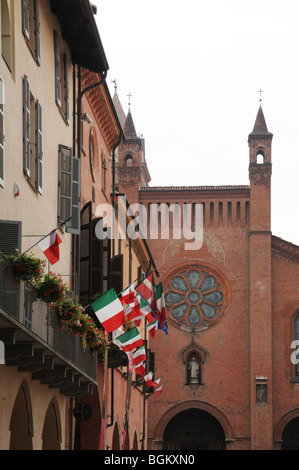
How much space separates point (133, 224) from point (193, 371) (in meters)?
17.2

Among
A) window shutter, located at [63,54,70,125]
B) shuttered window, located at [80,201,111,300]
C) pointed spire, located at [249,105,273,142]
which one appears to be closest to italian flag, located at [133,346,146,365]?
shuttered window, located at [80,201,111,300]

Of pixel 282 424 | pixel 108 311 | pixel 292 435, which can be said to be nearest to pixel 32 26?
pixel 108 311

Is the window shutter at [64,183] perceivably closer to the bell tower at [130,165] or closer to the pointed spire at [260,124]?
the bell tower at [130,165]

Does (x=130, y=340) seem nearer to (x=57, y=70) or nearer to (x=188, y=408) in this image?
(x=57, y=70)

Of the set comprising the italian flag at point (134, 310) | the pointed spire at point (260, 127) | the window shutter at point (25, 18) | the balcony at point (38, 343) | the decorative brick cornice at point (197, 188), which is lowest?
the balcony at point (38, 343)

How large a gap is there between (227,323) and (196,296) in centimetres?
238

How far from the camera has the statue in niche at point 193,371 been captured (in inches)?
2090

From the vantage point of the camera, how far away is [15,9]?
1741 centimetres

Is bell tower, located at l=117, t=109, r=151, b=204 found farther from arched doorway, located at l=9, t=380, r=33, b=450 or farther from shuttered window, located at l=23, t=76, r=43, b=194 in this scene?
arched doorway, located at l=9, t=380, r=33, b=450

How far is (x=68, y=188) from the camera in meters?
22.3

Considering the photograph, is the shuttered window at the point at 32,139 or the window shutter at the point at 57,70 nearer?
the shuttered window at the point at 32,139

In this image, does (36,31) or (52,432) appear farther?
(52,432)

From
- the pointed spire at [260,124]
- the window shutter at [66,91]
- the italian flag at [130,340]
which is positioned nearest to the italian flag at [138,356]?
the italian flag at [130,340]
